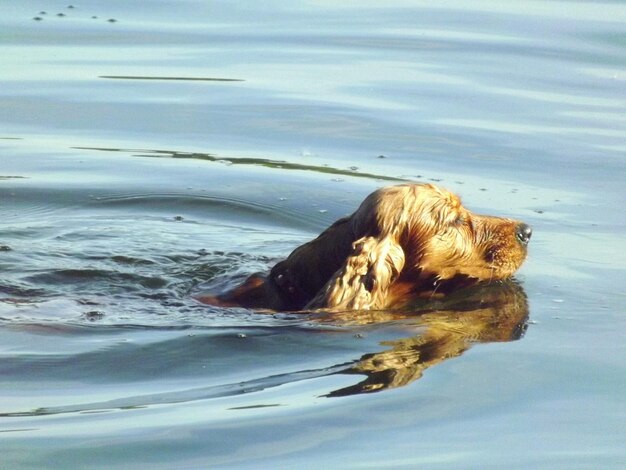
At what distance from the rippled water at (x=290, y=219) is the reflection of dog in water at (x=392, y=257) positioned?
0.57ft

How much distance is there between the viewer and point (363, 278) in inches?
311

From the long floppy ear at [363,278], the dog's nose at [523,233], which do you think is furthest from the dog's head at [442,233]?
the long floppy ear at [363,278]

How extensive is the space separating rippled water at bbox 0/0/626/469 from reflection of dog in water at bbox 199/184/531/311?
17 cm

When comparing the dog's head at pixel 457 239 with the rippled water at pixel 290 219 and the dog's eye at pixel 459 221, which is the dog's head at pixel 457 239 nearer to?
the dog's eye at pixel 459 221

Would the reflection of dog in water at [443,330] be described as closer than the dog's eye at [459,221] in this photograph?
Yes

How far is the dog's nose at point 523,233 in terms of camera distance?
8.49 metres

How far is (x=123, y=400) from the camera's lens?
6.55 metres

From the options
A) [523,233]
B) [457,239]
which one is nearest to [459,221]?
[457,239]

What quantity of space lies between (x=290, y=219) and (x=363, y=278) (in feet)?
7.77

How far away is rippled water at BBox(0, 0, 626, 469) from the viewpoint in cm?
617

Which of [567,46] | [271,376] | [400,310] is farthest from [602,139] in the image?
[271,376]

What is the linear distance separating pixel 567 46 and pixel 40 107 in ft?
17.9

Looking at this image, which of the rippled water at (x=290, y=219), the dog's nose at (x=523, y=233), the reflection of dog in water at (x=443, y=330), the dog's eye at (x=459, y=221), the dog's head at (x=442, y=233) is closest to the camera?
the rippled water at (x=290, y=219)

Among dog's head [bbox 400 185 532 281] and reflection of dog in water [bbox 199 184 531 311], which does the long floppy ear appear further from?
dog's head [bbox 400 185 532 281]
